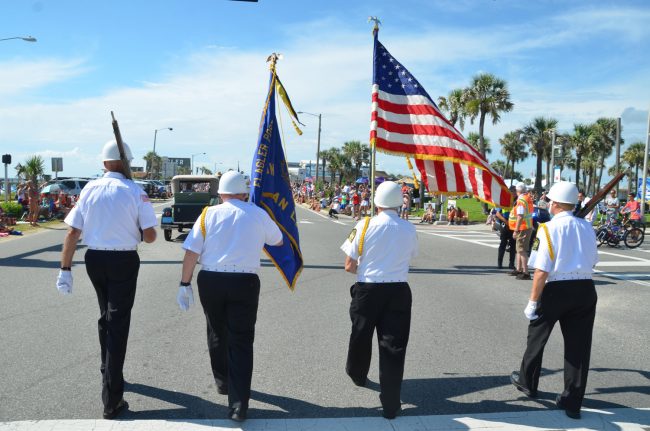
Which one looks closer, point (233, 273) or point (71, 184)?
point (233, 273)

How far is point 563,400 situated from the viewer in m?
4.38

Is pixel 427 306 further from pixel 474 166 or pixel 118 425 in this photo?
pixel 118 425

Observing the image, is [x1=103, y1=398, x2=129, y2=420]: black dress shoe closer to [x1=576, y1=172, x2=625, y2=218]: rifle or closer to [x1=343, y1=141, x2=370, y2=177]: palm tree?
[x1=576, y1=172, x2=625, y2=218]: rifle

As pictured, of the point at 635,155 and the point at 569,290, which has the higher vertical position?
the point at 635,155

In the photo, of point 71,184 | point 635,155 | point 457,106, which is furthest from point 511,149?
point 71,184

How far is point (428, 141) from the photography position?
766cm

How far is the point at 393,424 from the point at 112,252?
7.75 feet

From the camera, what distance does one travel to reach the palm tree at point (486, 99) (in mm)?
41406

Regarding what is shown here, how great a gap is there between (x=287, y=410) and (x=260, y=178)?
2237 mm

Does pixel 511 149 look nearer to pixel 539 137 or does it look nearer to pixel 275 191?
pixel 539 137

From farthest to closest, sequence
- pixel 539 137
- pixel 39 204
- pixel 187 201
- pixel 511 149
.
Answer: pixel 511 149 < pixel 539 137 < pixel 39 204 < pixel 187 201

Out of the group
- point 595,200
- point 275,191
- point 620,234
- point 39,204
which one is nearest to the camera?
point 595,200

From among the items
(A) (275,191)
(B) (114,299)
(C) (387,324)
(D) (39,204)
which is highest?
(A) (275,191)

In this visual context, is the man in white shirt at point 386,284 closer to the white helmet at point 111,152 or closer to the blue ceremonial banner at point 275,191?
the blue ceremonial banner at point 275,191
